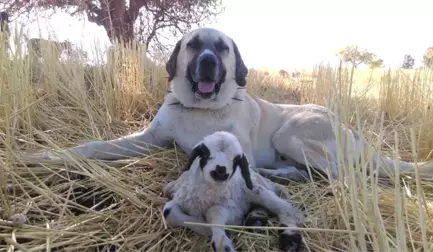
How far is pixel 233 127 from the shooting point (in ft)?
10.6

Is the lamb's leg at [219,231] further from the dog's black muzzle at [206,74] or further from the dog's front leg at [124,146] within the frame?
the dog's black muzzle at [206,74]

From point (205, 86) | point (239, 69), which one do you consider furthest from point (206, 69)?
point (239, 69)

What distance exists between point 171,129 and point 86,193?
1.00 meters

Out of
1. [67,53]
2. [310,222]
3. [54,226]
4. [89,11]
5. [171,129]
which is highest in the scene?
[89,11]

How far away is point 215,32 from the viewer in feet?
11.0

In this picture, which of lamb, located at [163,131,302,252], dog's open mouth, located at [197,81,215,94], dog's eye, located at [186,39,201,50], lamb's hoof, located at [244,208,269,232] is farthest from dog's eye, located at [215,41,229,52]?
lamb's hoof, located at [244,208,269,232]

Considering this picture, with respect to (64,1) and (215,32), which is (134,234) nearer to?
(215,32)

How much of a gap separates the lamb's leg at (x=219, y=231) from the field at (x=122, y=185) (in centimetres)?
10

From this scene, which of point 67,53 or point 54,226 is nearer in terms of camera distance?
point 54,226

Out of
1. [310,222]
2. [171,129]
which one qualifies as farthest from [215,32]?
[310,222]

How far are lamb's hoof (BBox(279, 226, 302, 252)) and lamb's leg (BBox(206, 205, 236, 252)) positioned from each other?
24cm

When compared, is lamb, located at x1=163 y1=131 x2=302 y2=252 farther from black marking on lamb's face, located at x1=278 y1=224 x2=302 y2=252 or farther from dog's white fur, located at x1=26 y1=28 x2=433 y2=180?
dog's white fur, located at x1=26 y1=28 x2=433 y2=180

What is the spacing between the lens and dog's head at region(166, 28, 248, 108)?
10.2 ft

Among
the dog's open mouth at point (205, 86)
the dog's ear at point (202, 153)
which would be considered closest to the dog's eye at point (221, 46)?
the dog's open mouth at point (205, 86)
